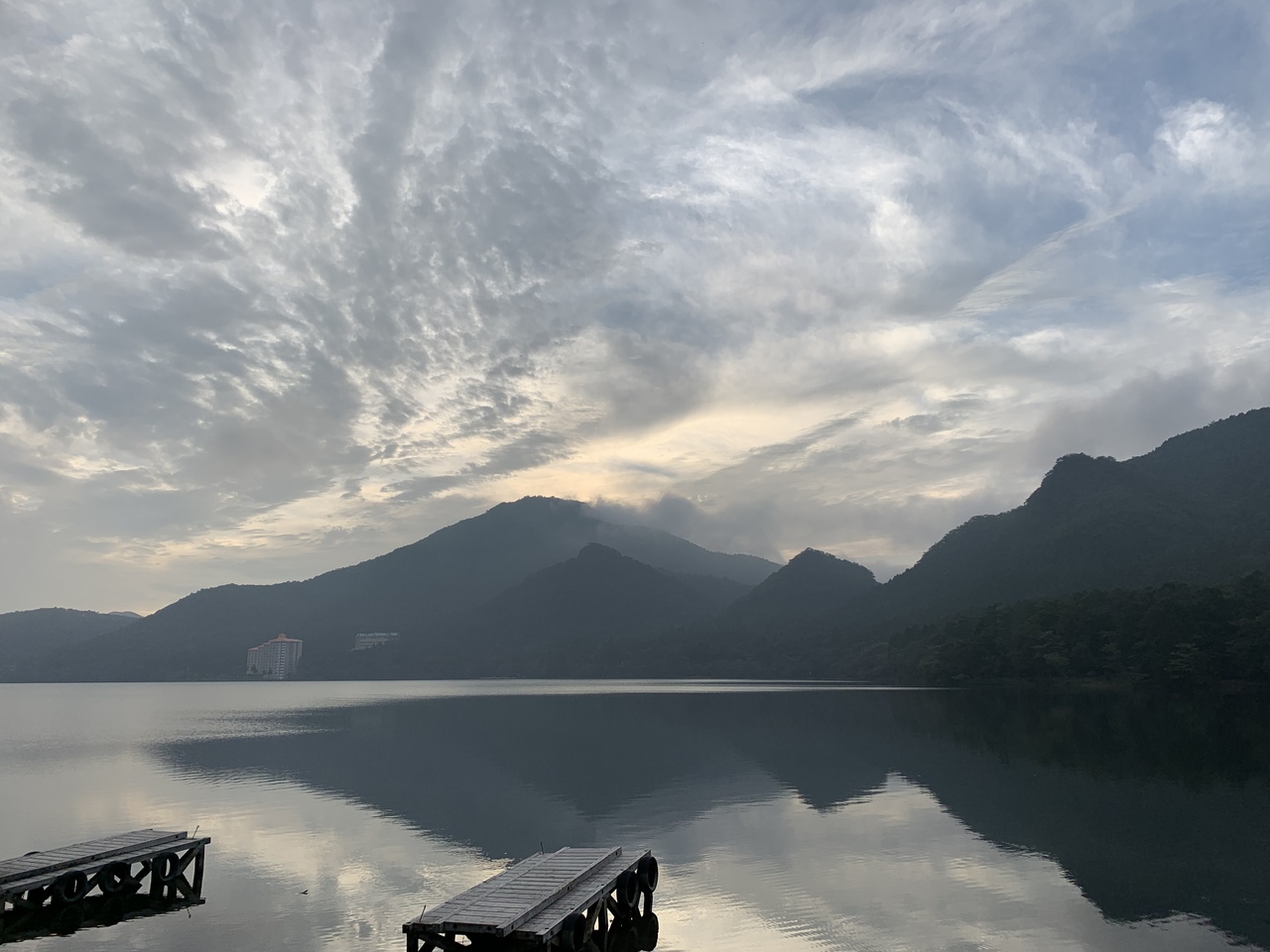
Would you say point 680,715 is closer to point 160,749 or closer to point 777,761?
point 777,761

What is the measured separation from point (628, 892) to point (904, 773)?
29473mm

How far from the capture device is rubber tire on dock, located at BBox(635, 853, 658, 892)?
22078 millimetres

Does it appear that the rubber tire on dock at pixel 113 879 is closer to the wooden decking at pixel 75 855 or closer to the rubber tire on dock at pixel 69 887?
the wooden decking at pixel 75 855

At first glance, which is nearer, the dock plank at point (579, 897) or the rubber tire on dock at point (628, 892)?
the dock plank at point (579, 897)

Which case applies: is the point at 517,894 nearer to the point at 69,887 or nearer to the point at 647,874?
the point at 647,874

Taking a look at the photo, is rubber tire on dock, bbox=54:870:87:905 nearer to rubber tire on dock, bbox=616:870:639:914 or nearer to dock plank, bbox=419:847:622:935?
dock plank, bbox=419:847:622:935

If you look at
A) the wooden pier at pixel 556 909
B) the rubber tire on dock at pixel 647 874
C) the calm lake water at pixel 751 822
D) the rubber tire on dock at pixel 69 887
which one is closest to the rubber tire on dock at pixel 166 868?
the calm lake water at pixel 751 822

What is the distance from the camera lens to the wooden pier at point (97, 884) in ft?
71.2

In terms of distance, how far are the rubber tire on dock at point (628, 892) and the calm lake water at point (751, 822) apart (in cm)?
101

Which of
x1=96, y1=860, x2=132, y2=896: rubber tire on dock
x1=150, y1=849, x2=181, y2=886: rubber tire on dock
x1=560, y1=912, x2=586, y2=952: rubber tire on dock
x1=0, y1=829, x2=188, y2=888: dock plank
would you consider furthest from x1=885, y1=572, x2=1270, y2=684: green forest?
x1=96, y1=860, x2=132, y2=896: rubber tire on dock

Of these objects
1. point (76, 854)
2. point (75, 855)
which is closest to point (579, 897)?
point (75, 855)

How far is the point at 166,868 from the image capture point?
83.1ft

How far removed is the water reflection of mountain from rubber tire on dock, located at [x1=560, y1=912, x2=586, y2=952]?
40.1ft

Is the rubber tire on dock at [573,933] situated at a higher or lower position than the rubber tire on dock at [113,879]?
lower
